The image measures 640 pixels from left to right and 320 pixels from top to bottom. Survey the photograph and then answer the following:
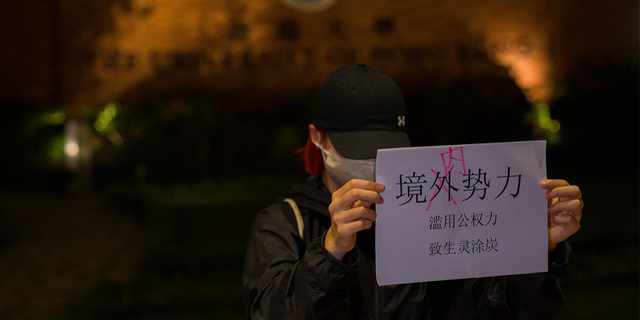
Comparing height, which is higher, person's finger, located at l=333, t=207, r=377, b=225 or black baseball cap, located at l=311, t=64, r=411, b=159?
black baseball cap, located at l=311, t=64, r=411, b=159

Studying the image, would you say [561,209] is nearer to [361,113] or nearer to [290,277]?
[361,113]

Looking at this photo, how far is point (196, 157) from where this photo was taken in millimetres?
7488

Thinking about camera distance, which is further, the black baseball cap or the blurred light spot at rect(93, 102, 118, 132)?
the blurred light spot at rect(93, 102, 118, 132)

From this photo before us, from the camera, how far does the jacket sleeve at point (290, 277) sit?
1.03m

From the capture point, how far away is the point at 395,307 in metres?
1.27

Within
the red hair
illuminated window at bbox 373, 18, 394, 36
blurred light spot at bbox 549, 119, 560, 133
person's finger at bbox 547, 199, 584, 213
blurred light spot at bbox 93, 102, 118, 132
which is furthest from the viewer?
illuminated window at bbox 373, 18, 394, 36

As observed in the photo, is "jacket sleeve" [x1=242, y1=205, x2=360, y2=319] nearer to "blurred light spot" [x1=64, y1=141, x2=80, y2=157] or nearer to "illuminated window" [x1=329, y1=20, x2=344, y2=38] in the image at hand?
"illuminated window" [x1=329, y1=20, x2=344, y2=38]

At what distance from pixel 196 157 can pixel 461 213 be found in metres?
6.70

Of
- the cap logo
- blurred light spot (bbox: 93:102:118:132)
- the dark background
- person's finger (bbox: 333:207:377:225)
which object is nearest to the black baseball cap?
the cap logo

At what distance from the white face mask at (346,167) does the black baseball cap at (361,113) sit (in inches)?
1.2

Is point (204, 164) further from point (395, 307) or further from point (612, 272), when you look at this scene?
point (395, 307)

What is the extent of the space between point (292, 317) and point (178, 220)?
4408mm

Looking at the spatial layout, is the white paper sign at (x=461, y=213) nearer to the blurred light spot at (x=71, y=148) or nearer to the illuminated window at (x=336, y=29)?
the illuminated window at (x=336, y=29)

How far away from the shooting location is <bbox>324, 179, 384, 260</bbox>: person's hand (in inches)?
39.9
